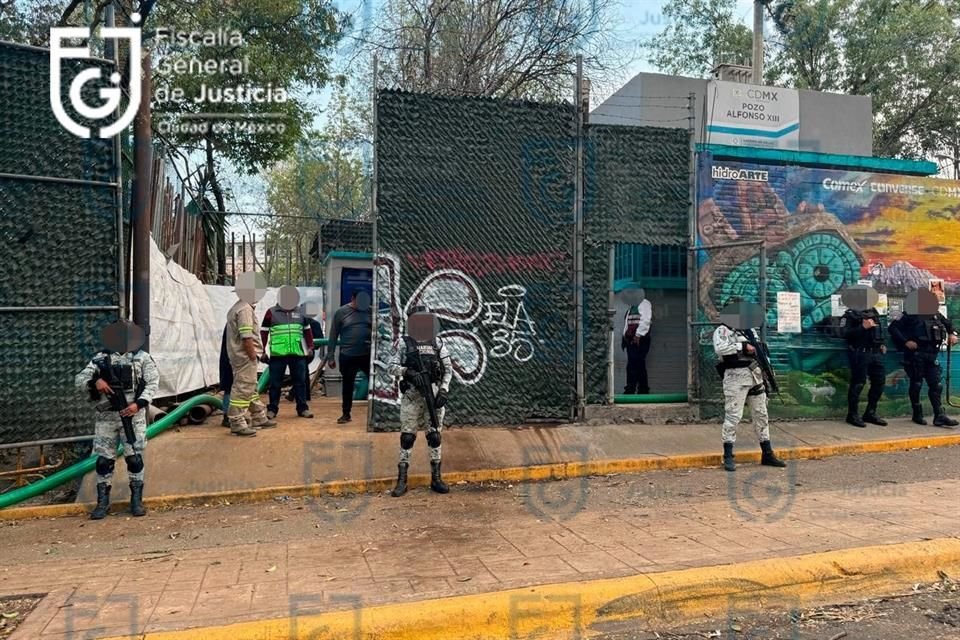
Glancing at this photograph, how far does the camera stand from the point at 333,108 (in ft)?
64.5

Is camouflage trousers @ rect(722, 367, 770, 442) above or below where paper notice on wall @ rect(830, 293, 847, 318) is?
below

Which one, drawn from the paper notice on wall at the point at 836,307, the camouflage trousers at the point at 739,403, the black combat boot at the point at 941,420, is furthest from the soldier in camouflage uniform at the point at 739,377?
the black combat boot at the point at 941,420

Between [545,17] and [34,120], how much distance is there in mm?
10109

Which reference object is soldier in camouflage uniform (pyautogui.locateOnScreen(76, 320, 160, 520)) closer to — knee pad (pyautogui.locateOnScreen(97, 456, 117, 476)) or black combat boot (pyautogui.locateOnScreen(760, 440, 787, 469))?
knee pad (pyautogui.locateOnScreen(97, 456, 117, 476))

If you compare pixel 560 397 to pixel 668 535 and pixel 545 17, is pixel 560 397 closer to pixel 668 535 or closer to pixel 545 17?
pixel 668 535

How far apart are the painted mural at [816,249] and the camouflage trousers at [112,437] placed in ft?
20.9

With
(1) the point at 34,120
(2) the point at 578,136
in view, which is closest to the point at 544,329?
(2) the point at 578,136

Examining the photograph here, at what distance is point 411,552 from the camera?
4.94 m

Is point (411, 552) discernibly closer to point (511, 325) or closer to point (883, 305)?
point (511, 325)

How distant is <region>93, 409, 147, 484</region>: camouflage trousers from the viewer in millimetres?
5934

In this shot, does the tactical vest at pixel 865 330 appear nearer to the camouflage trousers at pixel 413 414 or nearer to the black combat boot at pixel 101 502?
the camouflage trousers at pixel 413 414

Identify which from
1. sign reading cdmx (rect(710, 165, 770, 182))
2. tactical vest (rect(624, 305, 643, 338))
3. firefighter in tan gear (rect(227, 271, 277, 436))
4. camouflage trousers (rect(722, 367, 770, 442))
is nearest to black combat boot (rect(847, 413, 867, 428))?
camouflage trousers (rect(722, 367, 770, 442))

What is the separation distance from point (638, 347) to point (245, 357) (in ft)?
16.8

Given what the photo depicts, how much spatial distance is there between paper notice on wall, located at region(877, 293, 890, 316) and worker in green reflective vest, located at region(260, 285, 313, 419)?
7464 mm
